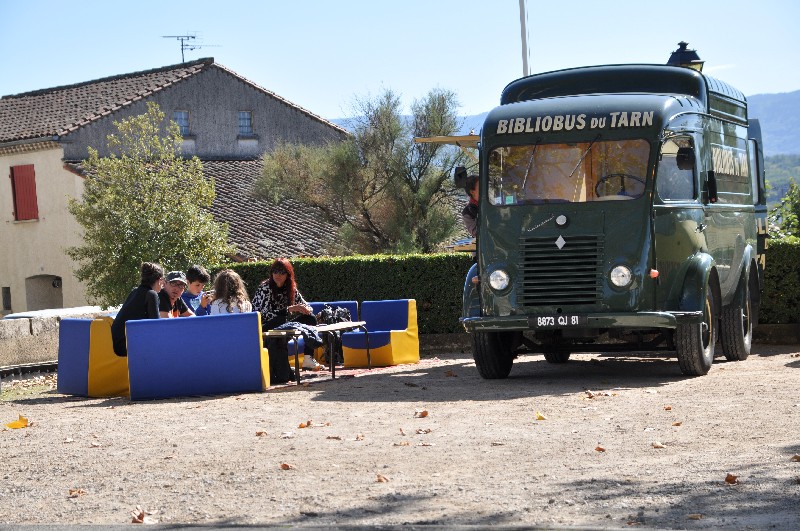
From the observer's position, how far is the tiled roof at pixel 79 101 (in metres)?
42.9

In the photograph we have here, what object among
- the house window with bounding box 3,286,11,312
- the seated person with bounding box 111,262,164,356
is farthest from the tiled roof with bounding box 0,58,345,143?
the seated person with bounding box 111,262,164,356

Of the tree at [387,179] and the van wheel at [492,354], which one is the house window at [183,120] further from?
the van wheel at [492,354]

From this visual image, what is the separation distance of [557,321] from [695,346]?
1.55m

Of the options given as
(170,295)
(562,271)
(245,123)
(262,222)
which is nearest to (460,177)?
(562,271)

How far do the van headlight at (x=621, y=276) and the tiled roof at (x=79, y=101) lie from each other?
99.8 feet

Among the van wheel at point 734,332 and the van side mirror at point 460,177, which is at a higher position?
the van side mirror at point 460,177

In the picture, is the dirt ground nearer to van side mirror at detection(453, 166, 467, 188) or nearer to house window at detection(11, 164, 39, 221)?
van side mirror at detection(453, 166, 467, 188)

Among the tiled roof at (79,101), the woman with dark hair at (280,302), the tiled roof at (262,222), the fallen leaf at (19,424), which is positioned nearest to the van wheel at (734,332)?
the woman with dark hair at (280,302)

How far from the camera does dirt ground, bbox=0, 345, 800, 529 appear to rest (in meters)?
7.45

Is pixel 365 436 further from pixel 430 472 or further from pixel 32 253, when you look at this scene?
pixel 32 253

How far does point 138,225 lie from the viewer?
28766 mm

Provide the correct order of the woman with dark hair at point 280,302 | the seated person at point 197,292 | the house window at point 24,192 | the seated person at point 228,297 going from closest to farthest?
the seated person at point 228,297, the woman with dark hair at point 280,302, the seated person at point 197,292, the house window at point 24,192

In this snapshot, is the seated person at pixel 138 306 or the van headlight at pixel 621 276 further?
the seated person at pixel 138 306

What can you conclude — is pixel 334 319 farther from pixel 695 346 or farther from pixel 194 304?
pixel 695 346
